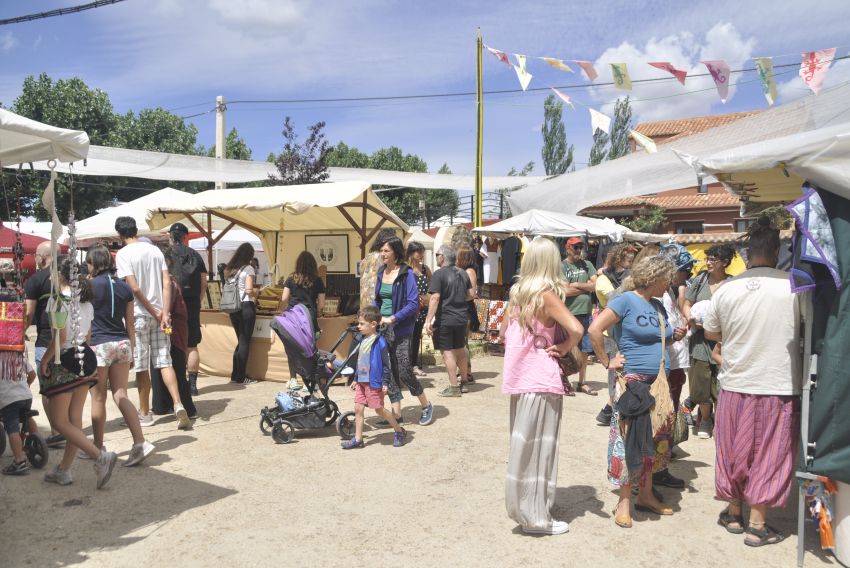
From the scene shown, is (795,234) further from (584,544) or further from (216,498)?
(216,498)

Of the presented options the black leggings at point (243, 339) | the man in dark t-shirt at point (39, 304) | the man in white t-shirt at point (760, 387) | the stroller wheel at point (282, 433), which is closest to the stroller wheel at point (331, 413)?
the stroller wheel at point (282, 433)

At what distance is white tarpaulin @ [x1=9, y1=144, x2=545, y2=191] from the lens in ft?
44.1

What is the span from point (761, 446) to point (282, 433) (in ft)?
12.3

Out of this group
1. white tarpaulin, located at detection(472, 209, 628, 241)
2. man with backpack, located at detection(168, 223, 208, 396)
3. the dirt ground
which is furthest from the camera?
white tarpaulin, located at detection(472, 209, 628, 241)

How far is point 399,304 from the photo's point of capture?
243 inches

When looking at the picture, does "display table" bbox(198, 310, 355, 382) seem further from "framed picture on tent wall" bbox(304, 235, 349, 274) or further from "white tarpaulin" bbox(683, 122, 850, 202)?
"white tarpaulin" bbox(683, 122, 850, 202)

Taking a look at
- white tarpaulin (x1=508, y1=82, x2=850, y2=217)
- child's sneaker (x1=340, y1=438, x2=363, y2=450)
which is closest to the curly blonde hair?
white tarpaulin (x1=508, y1=82, x2=850, y2=217)

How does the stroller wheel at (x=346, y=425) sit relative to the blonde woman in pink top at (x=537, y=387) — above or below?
below

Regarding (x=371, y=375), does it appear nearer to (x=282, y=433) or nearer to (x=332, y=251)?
(x=282, y=433)

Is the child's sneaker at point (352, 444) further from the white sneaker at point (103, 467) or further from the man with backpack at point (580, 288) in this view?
the man with backpack at point (580, 288)

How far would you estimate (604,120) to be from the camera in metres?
9.99

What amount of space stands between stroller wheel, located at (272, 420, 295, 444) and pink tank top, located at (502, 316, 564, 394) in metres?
2.60

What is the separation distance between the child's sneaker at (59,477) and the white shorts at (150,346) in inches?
58.4

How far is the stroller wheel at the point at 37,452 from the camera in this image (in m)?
4.88
